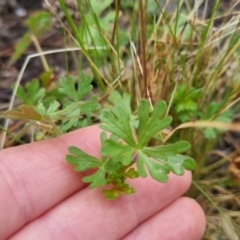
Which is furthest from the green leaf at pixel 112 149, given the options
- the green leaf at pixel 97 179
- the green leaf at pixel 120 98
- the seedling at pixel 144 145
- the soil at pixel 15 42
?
the soil at pixel 15 42

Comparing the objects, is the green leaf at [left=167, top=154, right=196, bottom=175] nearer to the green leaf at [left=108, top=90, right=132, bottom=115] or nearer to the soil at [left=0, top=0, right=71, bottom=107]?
the green leaf at [left=108, top=90, right=132, bottom=115]

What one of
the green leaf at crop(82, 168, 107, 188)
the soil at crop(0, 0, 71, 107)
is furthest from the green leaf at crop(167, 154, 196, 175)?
the soil at crop(0, 0, 71, 107)

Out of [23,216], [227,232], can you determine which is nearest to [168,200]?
[227,232]

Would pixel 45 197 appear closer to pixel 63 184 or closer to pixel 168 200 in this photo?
pixel 63 184

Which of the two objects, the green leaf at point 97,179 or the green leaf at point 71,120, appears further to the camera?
the green leaf at point 71,120

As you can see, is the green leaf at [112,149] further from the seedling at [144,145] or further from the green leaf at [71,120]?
the green leaf at [71,120]

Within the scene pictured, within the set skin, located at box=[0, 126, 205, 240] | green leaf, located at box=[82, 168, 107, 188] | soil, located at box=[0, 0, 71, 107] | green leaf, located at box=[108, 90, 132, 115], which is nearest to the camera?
green leaf, located at box=[82, 168, 107, 188]

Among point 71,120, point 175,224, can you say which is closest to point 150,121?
point 71,120
